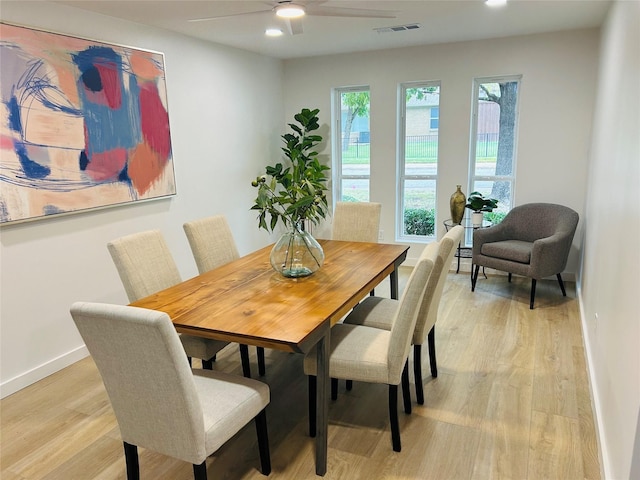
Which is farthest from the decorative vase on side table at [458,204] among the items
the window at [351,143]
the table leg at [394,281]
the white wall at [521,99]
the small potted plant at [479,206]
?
the table leg at [394,281]

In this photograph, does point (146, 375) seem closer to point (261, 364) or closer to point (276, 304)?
point (276, 304)

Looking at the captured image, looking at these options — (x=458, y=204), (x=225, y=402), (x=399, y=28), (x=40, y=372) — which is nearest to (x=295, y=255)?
(x=225, y=402)

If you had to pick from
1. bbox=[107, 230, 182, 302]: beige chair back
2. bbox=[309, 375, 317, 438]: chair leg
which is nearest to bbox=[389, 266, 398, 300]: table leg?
bbox=[309, 375, 317, 438]: chair leg

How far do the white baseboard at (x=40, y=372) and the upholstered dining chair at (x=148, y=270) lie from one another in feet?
3.67

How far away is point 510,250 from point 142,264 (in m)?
3.12

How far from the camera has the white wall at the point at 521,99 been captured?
4.41 metres

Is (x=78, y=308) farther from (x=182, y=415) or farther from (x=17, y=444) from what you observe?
(x=17, y=444)

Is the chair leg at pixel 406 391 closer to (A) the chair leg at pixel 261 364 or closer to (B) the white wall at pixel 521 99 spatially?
(A) the chair leg at pixel 261 364

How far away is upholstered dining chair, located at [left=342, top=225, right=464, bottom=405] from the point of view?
238 centimetres

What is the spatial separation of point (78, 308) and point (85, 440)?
1.24 m

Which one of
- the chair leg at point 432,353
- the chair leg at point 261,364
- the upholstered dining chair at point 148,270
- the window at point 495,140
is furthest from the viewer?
the window at point 495,140

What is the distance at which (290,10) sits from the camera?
2377 millimetres

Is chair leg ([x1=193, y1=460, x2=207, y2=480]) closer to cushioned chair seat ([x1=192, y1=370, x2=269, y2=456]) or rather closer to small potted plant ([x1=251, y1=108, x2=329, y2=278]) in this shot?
cushioned chair seat ([x1=192, y1=370, x2=269, y2=456])

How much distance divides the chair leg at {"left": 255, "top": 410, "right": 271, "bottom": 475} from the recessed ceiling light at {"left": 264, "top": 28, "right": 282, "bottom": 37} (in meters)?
3.16
